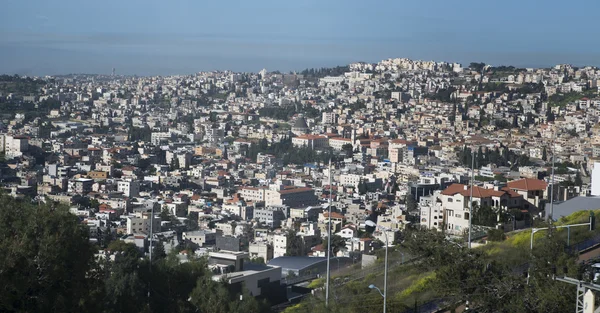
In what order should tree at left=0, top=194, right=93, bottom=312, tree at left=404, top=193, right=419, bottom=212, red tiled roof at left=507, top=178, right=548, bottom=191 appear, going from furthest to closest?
1. tree at left=404, top=193, right=419, bottom=212
2. red tiled roof at left=507, top=178, right=548, bottom=191
3. tree at left=0, top=194, right=93, bottom=312

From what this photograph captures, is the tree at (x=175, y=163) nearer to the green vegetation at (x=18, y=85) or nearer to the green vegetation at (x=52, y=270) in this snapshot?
the green vegetation at (x=18, y=85)

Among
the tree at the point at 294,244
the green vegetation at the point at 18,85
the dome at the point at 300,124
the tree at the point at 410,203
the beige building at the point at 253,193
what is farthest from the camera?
the green vegetation at the point at 18,85

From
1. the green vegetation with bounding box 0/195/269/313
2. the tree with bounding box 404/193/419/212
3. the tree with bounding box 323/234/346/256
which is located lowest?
the tree with bounding box 323/234/346/256

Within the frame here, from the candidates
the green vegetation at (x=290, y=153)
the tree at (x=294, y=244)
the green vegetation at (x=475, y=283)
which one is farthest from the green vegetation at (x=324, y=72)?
the green vegetation at (x=475, y=283)

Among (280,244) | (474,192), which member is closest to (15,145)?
(280,244)

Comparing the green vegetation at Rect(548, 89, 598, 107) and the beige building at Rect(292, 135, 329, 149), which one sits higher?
the green vegetation at Rect(548, 89, 598, 107)

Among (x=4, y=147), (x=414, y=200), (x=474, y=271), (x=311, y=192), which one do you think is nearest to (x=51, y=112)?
(x=4, y=147)

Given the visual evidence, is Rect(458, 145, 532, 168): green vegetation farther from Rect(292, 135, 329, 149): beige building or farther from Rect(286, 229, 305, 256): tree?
Rect(286, 229, 305, 256): tree

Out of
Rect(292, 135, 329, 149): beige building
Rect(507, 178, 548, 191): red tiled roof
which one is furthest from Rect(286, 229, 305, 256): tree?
Rect(292, 135, 329, 149): beige building

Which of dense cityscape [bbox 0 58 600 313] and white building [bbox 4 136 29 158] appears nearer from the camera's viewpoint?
dense cityscape [bbox 0 58 600 313]

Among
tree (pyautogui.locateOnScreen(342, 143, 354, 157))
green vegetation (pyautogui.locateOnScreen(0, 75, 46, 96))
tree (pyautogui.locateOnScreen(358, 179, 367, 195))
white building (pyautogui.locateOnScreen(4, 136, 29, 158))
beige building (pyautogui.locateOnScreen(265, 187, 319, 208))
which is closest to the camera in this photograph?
beige building (pyautogui.locateOnScreen(265, 187, 319, 208))
